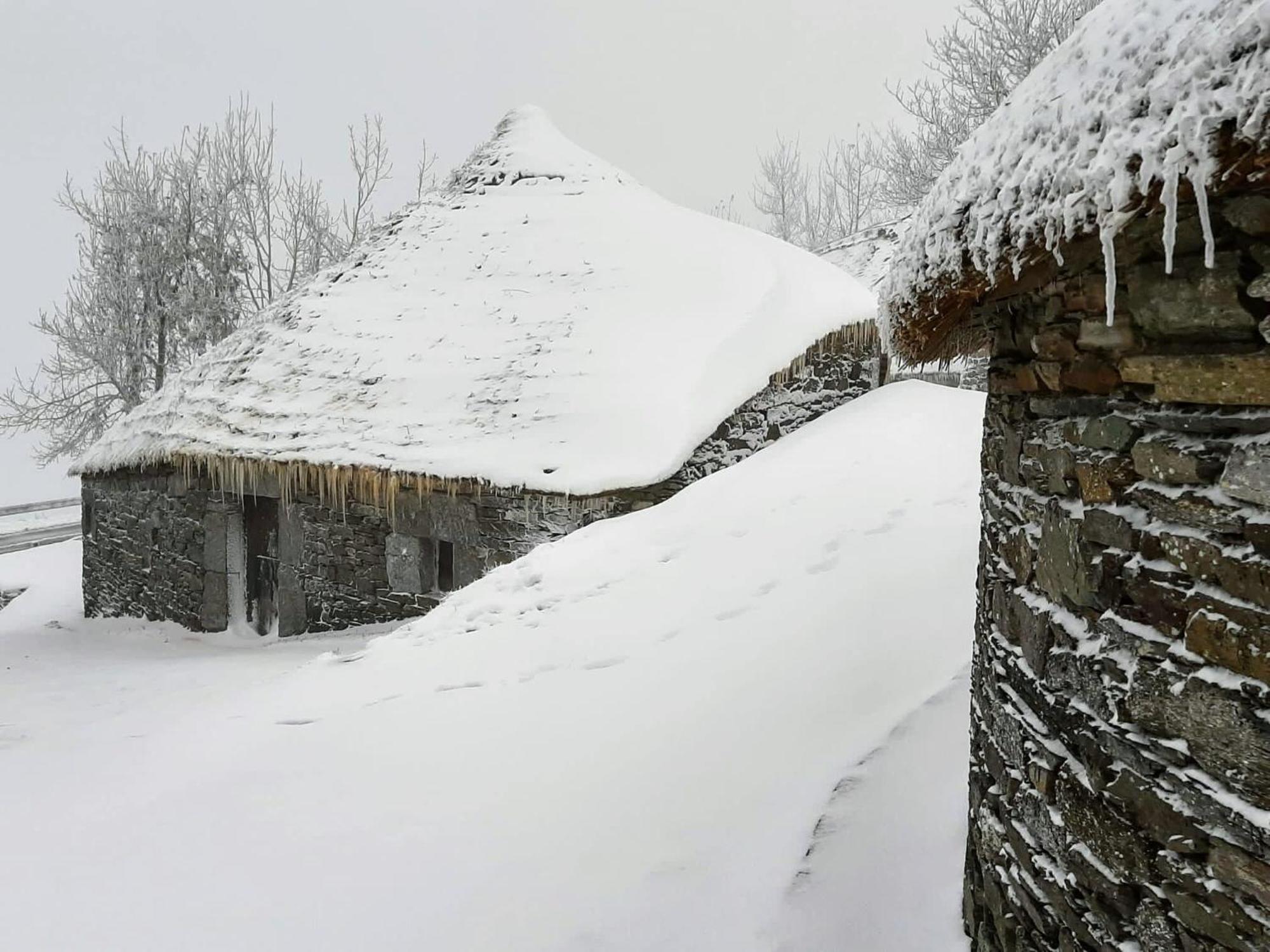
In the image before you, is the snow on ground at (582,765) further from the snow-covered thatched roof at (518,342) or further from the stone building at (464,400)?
the snow-covered thatched roof at (518,342)

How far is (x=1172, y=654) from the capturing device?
1.49 meters

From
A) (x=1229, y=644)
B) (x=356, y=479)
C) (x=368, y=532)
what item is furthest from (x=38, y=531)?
(x=1229, y=644)

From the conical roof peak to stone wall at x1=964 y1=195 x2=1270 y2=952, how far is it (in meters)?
9.93

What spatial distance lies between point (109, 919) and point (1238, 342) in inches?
144

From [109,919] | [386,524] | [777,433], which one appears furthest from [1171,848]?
[386,524]

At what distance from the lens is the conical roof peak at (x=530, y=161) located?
441 inches

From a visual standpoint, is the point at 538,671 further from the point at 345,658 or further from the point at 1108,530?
the point at 1108,530

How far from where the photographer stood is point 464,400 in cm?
813

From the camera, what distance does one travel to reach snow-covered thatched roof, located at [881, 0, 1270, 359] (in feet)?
3.88

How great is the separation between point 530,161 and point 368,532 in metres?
5.96

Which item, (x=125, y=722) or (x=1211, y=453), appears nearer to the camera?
(x=1211, y=453)

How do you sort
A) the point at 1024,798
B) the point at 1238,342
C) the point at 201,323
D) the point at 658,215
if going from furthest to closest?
the point at 201,323 < the point at 658,215 < the point at 1024,798 < the point at 1238,342

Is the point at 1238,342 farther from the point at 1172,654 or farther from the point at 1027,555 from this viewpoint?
the point at 1027,555

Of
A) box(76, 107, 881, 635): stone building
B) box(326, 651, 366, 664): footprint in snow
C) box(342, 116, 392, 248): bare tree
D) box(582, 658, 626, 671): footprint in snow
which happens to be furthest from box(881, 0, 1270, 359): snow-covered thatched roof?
box(342, 116, 392, 248): bare tree
